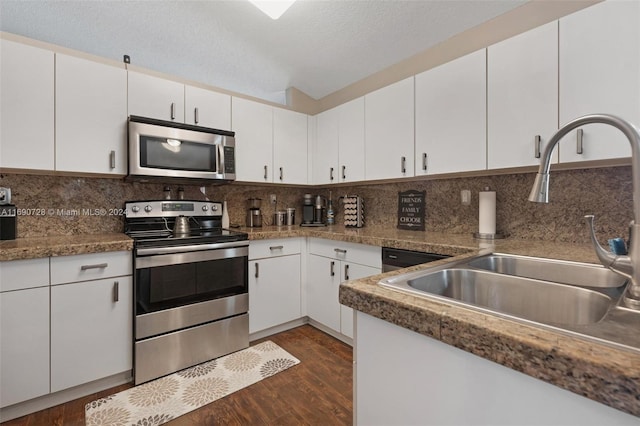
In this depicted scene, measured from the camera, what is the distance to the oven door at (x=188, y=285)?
1836mm

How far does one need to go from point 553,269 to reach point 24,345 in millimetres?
2595

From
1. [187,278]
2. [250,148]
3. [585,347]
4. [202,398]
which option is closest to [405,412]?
[585,347]

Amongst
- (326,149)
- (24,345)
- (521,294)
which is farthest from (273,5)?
(24,345)

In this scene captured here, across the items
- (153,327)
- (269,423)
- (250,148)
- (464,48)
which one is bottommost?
(269,423)

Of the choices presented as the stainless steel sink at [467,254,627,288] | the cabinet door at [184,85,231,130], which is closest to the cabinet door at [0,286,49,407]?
the cabinet door at [184,85,231,130]

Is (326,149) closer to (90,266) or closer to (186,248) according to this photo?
(186,248)

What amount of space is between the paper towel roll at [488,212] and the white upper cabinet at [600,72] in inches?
19.5

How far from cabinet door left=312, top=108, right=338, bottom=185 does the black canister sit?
2.28 m

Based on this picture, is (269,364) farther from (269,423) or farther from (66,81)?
(66,81)

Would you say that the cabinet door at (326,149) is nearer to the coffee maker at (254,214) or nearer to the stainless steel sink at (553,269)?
the coffee maker at (254,214)

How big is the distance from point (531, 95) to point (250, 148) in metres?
2.08

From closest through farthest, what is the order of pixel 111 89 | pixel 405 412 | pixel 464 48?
pixel 405 412, pixel 111 89, pixel 464 48

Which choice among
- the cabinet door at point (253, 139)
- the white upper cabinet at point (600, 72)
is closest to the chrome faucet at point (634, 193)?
the white upper cabinet at point (600, 72)

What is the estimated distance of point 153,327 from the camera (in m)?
1.86
